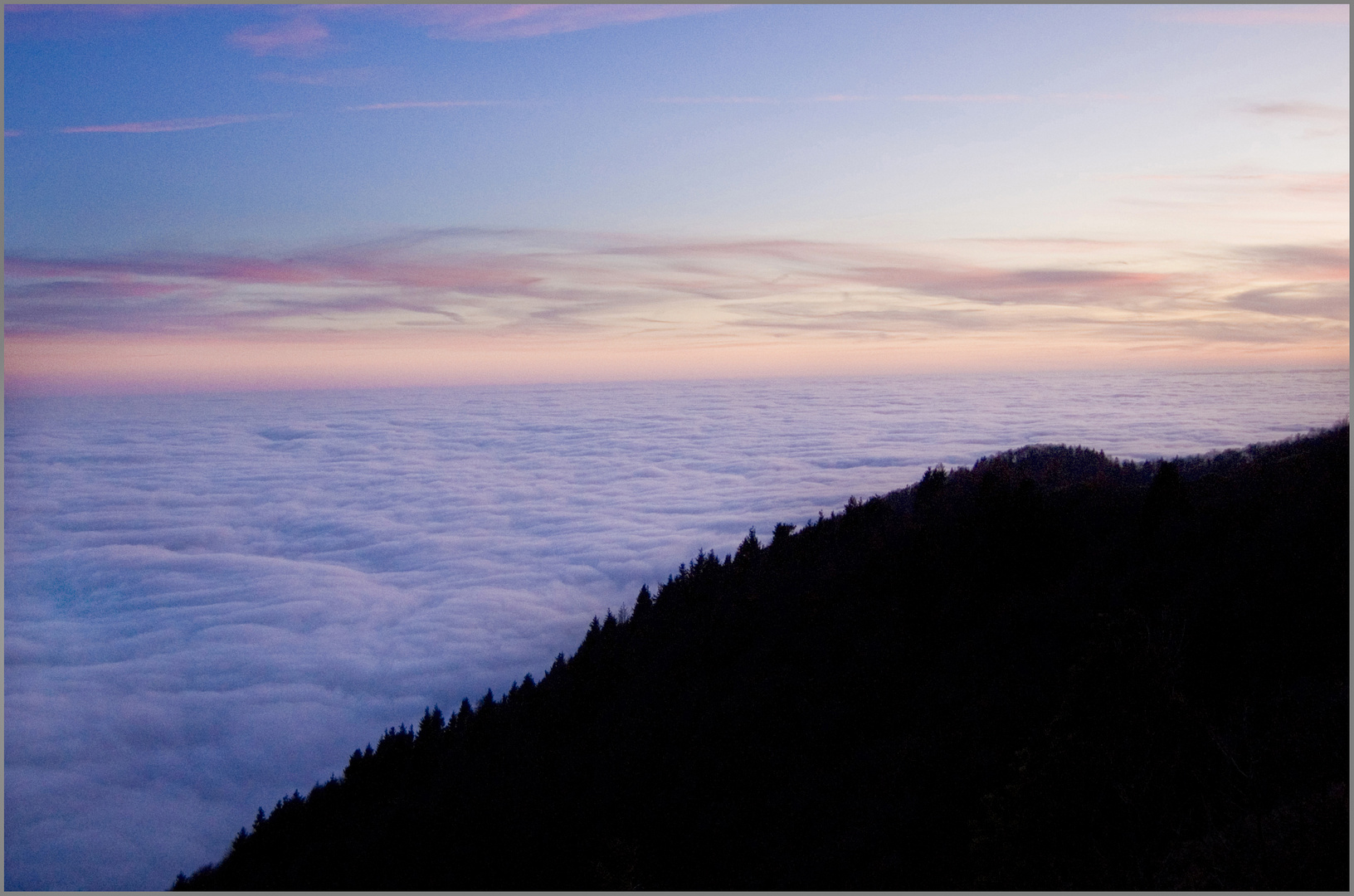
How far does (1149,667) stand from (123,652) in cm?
15575

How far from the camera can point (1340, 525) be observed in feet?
81.3

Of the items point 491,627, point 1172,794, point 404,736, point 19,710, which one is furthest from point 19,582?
point 1172,794

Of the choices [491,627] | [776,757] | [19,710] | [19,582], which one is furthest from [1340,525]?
[19,582]

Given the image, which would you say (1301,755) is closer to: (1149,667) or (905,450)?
(1149,667)

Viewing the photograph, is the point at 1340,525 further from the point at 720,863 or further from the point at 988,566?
the point at 720,863

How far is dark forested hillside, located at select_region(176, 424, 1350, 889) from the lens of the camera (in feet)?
48.0

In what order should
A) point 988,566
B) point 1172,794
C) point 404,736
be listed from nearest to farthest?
point 1172,794, point 988,566, point 404,736

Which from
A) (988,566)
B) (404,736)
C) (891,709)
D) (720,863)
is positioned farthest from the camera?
(404,736)

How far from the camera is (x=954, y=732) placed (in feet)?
79.8

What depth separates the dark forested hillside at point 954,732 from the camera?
576 inches

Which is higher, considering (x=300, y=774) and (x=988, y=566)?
(x=988, y=566)

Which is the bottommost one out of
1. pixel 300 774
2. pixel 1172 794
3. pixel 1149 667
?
pixel 300 774

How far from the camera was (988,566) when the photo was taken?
3556cm

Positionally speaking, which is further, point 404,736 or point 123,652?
point 123,652
